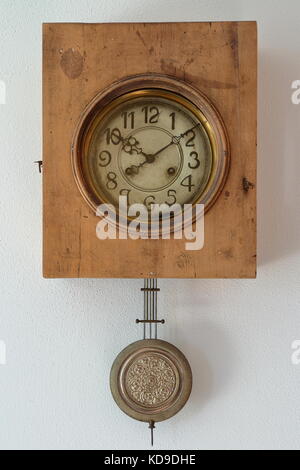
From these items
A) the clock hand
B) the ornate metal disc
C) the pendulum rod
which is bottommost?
the ornate metal disc

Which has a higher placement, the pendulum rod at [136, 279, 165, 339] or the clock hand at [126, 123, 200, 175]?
the clock hand at [126, 123, 200, 175]

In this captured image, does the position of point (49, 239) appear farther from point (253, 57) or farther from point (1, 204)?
point (253, 57)

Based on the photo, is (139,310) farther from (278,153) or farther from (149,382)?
(278,153)

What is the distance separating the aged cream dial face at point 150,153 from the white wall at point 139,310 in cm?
21

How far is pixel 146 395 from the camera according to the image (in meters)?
1.11

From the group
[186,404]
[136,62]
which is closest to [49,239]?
[136,62]

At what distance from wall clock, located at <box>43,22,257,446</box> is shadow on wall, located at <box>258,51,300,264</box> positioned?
0.60 ft

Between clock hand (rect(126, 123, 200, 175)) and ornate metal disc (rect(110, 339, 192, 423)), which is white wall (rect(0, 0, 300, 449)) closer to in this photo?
ornate metal disc (rect(110, 339, 192, 423))

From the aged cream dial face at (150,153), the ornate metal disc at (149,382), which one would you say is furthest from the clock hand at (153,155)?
the ornate metal disc at (149,382)

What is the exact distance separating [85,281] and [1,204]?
26cm

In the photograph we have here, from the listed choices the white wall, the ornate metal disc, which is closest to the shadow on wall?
the white wall

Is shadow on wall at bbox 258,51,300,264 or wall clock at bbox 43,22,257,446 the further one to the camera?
shadow on wall at bbox 258,51,300,264

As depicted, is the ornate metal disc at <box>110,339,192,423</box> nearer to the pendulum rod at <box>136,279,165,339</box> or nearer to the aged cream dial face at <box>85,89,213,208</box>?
the pendulum rod at <box>136,279,165,339</box>

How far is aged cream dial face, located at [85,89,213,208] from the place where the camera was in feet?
3.30
